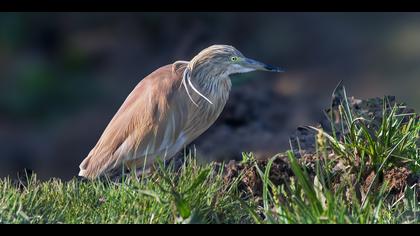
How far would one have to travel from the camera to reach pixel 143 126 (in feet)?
18.3

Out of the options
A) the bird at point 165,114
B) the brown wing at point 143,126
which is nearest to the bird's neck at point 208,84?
the bird at point 165,114

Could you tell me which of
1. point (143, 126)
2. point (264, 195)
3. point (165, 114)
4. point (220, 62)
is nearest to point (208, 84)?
point (220, 62)

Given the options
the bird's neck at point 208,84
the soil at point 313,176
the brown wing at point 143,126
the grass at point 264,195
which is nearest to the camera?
the grass at point 264,195

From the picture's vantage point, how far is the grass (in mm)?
3670

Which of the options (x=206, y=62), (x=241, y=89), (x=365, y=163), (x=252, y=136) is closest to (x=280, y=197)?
(x=365, y=163)

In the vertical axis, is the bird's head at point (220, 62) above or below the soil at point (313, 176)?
above

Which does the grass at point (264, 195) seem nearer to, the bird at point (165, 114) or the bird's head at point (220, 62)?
the bird at point (165, 114)

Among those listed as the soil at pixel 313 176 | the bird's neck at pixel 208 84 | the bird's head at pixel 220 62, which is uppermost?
the bird's head at pixel 220 62

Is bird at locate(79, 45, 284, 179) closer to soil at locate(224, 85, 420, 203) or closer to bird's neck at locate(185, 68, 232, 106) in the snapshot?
bird's neck at locate(185, 68, 232, 106)

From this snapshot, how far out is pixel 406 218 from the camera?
158 inches

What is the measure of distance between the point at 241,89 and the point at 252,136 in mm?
732

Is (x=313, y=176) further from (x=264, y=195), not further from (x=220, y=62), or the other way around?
(x=220, y=62)

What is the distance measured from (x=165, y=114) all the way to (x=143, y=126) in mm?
155

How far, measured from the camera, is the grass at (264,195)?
3.67 meters
